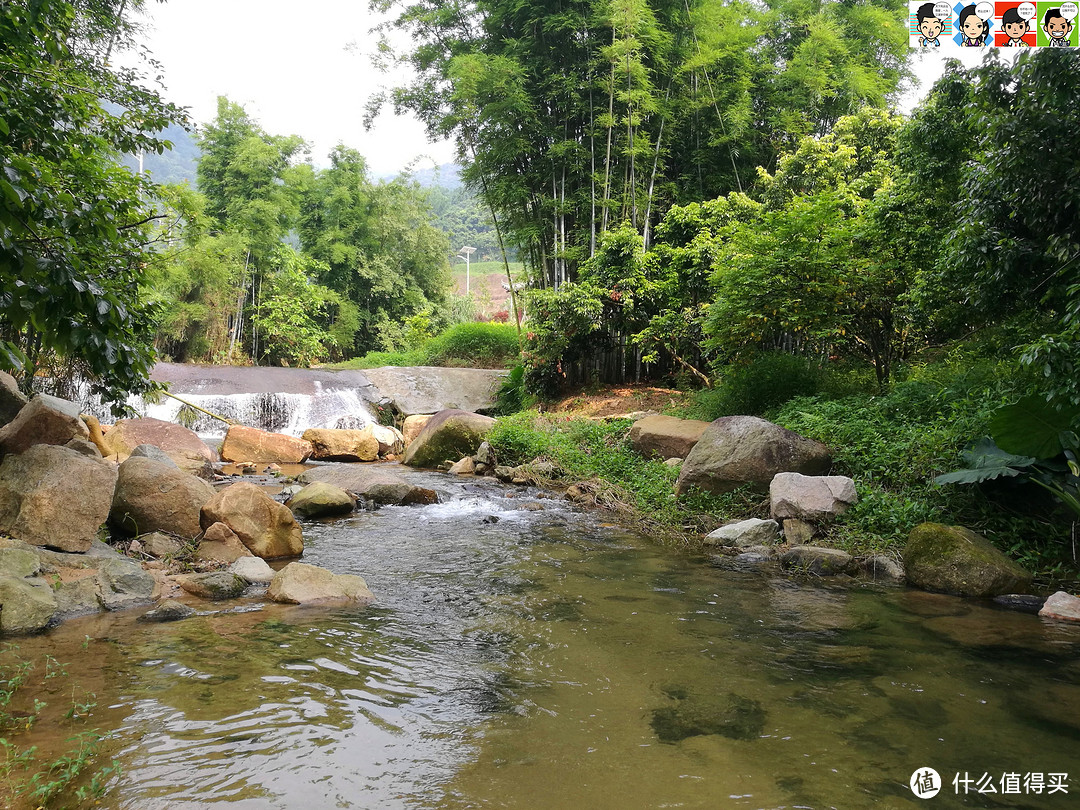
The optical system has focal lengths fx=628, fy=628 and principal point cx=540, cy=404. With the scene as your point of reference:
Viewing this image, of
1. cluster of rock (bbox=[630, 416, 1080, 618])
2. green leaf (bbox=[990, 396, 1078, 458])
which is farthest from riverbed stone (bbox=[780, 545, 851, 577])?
green leaf (bbox=[990, 396, 1078, 458])

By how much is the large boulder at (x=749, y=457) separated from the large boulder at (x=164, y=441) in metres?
6.65

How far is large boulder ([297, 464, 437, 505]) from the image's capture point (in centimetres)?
848

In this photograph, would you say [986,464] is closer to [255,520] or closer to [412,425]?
[255,520]

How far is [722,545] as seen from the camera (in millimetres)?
6266

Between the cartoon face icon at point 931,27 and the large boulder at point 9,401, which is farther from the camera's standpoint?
the cartoon face icon at point 931,27

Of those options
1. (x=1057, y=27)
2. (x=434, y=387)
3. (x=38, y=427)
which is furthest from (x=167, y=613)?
(x=434, y=387)

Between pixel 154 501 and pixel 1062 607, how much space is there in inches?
281

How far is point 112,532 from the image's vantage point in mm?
5500

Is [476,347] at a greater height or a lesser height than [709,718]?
greater

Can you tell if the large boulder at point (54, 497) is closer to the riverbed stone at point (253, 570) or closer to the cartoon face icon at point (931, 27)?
the riverbed stone at point (253, 570)

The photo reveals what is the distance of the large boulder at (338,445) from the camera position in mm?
12555

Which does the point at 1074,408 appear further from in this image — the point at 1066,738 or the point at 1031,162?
the point at 1066,738

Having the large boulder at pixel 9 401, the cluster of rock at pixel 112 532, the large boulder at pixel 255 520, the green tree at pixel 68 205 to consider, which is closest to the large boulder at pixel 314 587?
the cluster of rock at pixel 112 532

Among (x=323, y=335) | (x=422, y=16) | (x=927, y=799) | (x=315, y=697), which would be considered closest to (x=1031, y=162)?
(x=927, y=799)
